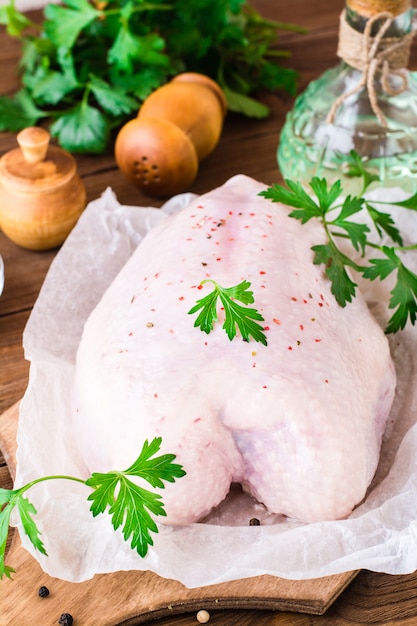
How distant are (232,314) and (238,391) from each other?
0.11 meters

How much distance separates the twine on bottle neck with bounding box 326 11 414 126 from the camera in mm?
1665

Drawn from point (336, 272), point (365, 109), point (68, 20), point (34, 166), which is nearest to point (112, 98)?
point (68, 20)

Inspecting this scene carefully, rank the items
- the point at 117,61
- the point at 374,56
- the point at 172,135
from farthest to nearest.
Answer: the point at 117,61
the point at 172,135
the point at 374,56

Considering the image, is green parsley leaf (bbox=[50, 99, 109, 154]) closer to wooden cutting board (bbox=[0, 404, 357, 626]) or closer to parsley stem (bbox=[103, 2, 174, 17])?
parsley stem (bbox=[103, 2, 174, 17])

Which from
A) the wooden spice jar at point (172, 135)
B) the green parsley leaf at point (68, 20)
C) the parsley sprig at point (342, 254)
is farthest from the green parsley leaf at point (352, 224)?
the green parsley leaf at point (68, 20)

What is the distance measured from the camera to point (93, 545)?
1201 millimetres

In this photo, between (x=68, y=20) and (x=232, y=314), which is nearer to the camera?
(x=232, y=314)

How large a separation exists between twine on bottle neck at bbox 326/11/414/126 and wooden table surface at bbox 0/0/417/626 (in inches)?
14.5

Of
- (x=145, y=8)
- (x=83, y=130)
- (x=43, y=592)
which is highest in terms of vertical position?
(x=145, y=8)

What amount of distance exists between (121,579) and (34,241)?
82 cm

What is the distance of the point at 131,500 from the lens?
112 cm

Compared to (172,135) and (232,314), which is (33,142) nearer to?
(172,135)

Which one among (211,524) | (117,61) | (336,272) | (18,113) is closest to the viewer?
(211,524)

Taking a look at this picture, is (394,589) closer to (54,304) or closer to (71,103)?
(54,304)
